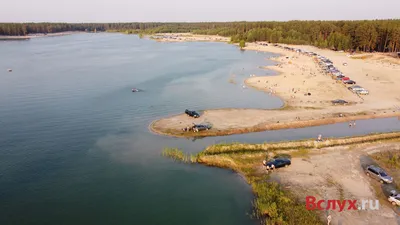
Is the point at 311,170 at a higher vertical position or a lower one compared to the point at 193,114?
lower

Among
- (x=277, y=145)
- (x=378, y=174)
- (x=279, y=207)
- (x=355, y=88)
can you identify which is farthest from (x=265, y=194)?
(x=355, y=88)

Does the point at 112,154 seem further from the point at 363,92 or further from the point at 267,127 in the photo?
the point at 363,92

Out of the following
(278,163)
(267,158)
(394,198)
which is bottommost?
(267,158)

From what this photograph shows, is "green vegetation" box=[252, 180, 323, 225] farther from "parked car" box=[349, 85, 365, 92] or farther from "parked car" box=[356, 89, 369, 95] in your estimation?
"parked car" box=[349, 85, 365, 92]

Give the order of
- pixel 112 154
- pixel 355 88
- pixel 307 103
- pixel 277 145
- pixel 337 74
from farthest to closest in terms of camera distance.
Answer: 1. pixel 337 74
2. pixel 355 88
3. pixel 307 103
4. pixel 277 145
5. pixel 112 154

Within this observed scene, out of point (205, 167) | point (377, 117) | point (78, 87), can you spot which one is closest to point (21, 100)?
point (78, 87)

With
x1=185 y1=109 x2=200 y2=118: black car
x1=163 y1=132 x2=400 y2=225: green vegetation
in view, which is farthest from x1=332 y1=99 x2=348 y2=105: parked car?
x1=185 y1=109 x2=200 y2=118: black car

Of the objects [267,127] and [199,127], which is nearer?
[199,127]
